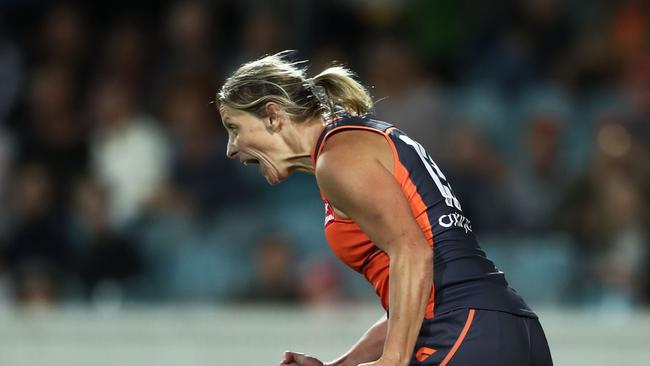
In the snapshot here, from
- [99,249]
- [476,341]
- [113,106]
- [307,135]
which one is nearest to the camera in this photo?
[476,341]

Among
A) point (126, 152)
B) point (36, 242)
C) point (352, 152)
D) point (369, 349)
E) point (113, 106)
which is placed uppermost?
point (113, 106)

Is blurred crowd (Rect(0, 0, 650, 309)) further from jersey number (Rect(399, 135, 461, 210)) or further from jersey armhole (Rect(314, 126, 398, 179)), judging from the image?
jersey armhole (Rect(314, 126, 398, 179))

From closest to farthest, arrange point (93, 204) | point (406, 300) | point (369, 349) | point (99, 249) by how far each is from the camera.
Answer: point (406, 300), point (369, 349), point (99, 249), point (93, 204)

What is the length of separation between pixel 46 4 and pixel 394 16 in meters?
2.50

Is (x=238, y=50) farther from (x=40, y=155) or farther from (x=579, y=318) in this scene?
(x=579, y=318)

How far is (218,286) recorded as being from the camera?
6.06m

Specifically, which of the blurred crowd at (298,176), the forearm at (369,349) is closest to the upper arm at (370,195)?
the forearm at (369,349)

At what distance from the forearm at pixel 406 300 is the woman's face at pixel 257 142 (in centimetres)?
48

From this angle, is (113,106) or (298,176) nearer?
(298,176)

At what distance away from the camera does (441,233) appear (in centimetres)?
267

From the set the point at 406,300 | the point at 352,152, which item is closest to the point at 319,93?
the point at 352,152

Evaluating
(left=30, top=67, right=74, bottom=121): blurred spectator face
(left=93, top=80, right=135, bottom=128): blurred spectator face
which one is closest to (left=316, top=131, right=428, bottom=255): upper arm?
(left=93, top=80, right=135, bottom=128): blurred spectator face

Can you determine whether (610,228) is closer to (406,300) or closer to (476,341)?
(476,341)

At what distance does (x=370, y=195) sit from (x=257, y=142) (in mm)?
436
